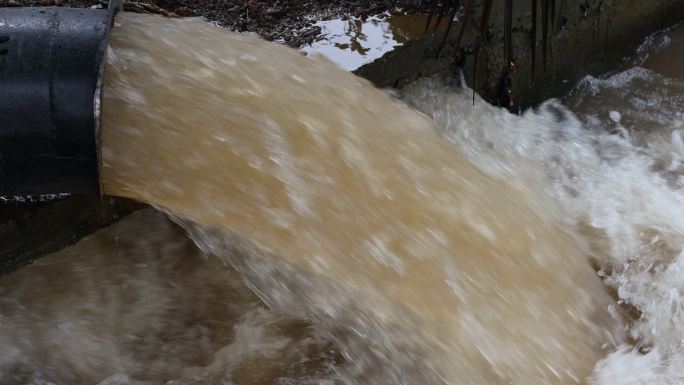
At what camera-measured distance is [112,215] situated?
2572 mm

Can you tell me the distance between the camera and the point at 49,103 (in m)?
1.87

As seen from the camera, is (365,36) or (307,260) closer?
(307,260)

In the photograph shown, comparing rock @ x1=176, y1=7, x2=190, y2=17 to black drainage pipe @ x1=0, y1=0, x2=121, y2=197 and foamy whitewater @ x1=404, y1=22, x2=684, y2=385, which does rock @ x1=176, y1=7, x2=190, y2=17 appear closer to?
foamy whitewater @ x1=404, y1=22, x2=684, y2=385

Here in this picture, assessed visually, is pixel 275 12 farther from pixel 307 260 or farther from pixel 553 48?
pixel 307 260

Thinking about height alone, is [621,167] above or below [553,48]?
below

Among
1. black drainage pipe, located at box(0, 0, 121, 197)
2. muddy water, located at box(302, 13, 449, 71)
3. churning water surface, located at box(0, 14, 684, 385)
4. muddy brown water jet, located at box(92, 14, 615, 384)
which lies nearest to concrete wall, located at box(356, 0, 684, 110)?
muddy water, located at box(302, 13, 449, 71)

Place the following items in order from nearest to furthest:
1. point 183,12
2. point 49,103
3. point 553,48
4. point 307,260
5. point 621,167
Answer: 1. point 49,103
2. point 307,260
3. point 621,167
4. point 183,12
5. point 553,48

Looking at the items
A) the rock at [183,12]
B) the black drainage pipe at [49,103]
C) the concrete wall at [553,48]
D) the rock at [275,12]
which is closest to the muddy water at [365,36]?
the concrete wall at [553,48]

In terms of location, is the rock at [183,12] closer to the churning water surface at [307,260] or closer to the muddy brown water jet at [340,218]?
the churning water surface at [307,260]

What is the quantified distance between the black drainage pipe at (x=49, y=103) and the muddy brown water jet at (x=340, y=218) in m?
0.30

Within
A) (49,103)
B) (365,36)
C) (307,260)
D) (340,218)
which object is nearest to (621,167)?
(365,36)

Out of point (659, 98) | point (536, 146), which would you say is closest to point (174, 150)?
point (536, 146)

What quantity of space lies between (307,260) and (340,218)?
16cm

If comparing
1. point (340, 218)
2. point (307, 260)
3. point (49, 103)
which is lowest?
point (307, 260)
